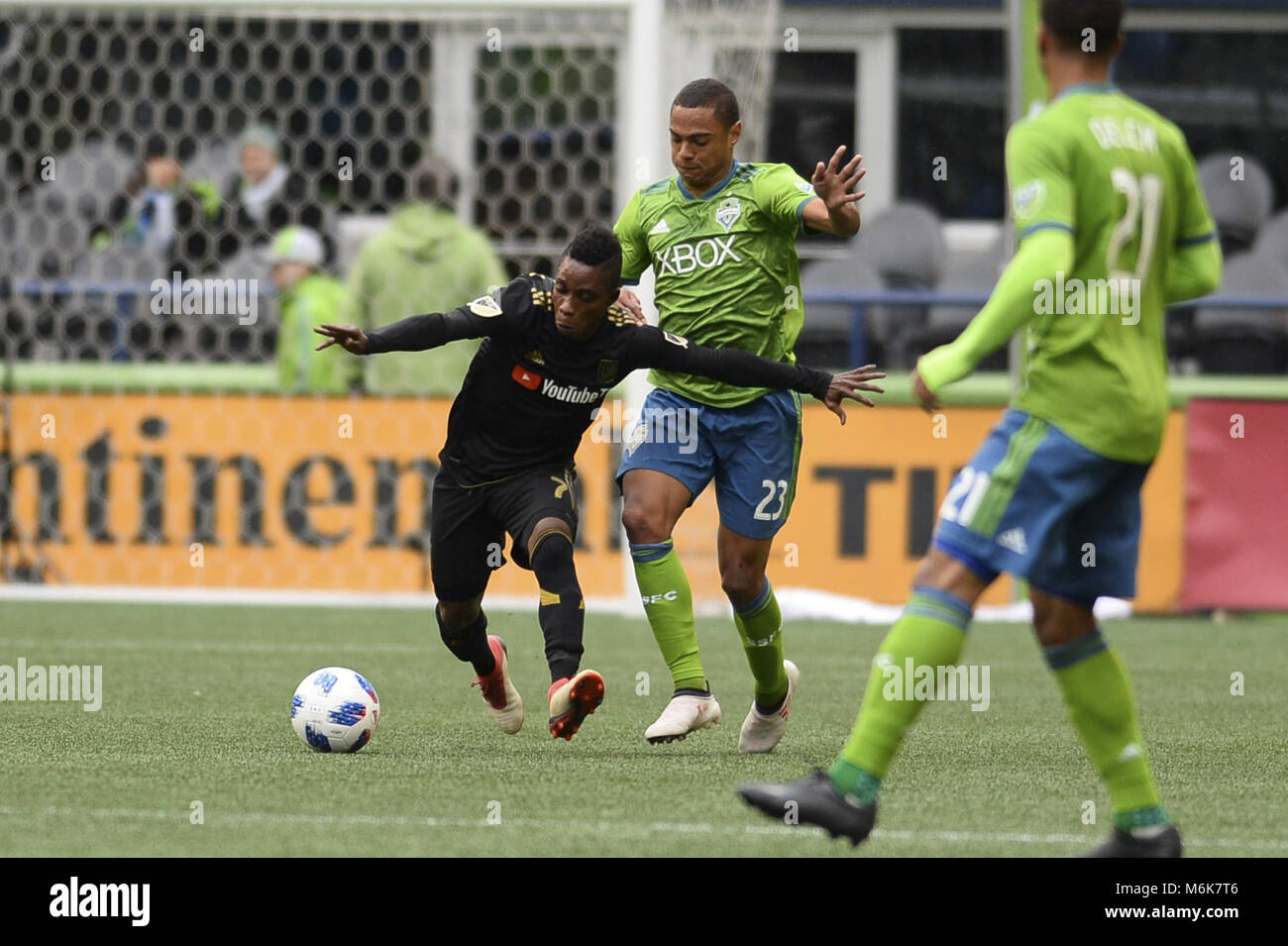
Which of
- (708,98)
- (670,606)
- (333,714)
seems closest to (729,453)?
(670,606)

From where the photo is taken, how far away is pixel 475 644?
22.2 feet

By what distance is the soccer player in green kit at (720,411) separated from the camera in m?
6.64

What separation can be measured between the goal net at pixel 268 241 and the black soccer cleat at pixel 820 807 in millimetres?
6839

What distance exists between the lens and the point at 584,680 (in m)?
5.87

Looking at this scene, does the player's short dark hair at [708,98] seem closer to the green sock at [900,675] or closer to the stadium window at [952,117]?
the green sock at [900,675]

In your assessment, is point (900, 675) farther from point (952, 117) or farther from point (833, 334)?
point (952, 117)

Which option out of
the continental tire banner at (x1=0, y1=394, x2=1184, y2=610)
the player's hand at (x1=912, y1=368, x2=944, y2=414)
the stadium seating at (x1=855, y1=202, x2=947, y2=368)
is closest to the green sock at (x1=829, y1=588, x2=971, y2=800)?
the player's hand at (x1=912, y1=368, x2=944, y2=414)

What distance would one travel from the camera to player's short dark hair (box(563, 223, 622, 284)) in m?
6.23

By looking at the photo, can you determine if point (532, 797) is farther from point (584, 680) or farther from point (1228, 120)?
point (1228, 120)

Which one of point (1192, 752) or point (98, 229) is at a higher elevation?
point (98, 229)
